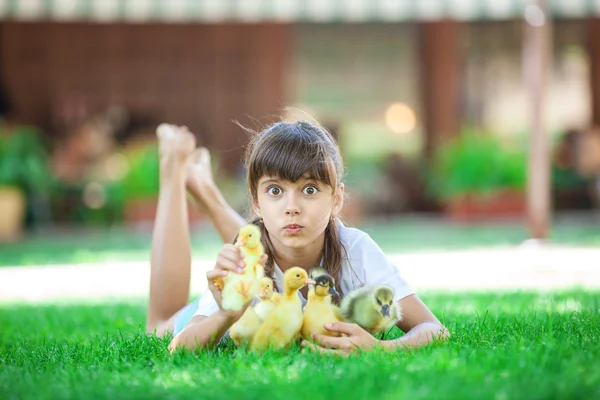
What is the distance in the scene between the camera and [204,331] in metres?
3.13

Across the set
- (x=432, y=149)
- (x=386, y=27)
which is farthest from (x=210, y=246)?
(x=386, y=27)

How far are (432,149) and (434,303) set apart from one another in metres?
10.3

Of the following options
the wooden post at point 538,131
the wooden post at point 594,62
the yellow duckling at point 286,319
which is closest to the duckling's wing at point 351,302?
the yellow duckling at point 286,319

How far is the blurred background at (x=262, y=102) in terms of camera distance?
1225 centimetres

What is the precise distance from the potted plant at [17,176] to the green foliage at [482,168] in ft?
18.1

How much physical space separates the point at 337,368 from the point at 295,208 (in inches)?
25.3

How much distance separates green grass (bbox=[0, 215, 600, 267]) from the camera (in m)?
9.01

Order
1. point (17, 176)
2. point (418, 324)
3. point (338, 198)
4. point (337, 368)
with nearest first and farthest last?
point (337, 368) < point (418, 324) < point (338, 198) < point (17, 176)

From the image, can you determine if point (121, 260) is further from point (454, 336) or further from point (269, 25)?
point (269, 25)

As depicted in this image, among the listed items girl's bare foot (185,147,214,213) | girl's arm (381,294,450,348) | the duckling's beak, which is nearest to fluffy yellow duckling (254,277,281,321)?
the duckling's beak

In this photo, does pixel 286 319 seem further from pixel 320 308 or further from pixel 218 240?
pixel 218 240

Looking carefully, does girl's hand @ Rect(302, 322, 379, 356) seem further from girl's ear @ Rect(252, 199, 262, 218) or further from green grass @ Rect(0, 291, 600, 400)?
girl's ear @ Rect(252, 199, 262, 218)

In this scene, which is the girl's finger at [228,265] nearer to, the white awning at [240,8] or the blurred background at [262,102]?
the blurred background at [262,102]

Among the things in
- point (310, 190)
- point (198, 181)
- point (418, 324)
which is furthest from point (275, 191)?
point (198, 181)
